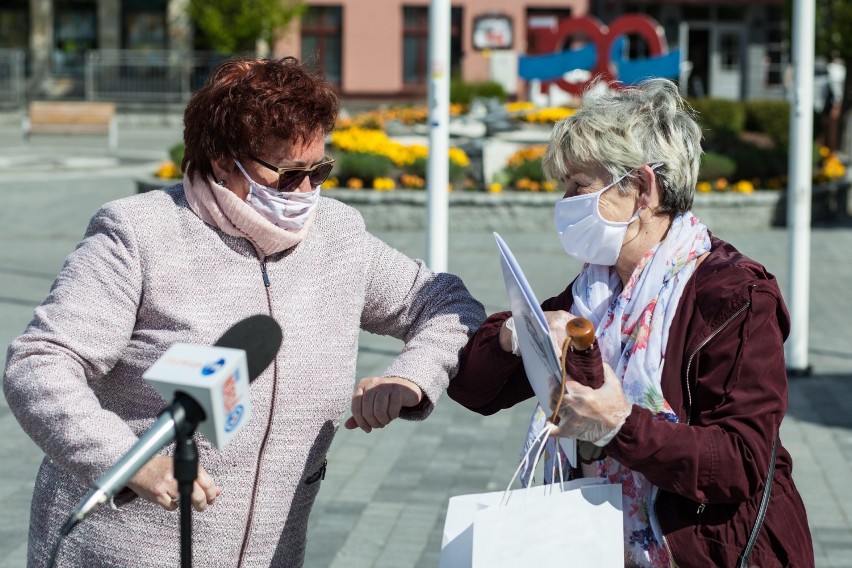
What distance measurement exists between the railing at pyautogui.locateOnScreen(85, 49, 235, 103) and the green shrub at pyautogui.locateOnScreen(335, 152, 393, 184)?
18.9m

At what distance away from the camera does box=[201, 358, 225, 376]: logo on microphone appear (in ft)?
6.12

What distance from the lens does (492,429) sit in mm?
7098

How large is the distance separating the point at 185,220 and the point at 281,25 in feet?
102

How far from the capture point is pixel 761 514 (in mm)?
2416

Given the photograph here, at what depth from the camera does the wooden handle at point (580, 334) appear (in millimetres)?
2217

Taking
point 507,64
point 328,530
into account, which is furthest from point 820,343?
point 507,64

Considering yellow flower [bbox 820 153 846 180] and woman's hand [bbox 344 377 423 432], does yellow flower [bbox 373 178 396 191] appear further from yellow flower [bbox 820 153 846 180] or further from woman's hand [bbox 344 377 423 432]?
woman's hand [bbox 344 377 423 432]

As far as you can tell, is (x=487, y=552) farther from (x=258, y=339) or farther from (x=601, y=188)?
(x=601, y=188)

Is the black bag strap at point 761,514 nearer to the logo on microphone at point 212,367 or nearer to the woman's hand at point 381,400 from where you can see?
the woman's hand at point 381,400

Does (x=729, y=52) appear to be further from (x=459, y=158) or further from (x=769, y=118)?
(x=459, y=158)

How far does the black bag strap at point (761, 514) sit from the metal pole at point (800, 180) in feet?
19.9

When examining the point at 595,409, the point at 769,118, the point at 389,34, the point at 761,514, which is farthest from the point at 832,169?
the point at 389,34

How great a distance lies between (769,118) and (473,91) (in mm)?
6874

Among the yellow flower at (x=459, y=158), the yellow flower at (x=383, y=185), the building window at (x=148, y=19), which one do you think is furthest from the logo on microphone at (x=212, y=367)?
the building window at (x=148, y=19)
